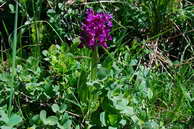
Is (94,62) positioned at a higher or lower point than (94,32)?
lower

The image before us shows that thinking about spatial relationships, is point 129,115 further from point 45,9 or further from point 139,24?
point 45,9

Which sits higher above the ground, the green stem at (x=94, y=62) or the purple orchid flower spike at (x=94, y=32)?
the purple orchid flower spike at (x=94, y=32)

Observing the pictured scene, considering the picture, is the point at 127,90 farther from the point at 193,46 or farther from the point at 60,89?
the point at 193,46

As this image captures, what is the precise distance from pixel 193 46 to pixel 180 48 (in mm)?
76

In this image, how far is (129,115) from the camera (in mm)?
1691

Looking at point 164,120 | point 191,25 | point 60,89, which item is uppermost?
point 191,25

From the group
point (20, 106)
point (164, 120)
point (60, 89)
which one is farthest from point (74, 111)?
point (164, 120)

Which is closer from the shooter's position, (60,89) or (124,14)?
(60,89)

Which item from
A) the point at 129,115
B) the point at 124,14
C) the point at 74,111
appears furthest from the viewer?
the point at 124,14

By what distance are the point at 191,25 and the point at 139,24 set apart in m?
0.29

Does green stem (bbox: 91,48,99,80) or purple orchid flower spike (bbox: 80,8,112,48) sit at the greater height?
purple orchid flower spike (bbox: 80,8,112,48)

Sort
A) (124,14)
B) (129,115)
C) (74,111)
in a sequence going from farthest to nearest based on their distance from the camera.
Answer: (124,14) < (74,111) < (129,115)

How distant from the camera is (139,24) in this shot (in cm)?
237

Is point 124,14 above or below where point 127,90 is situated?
above
